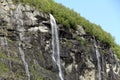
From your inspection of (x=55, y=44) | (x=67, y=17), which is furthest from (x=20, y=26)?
(x=67, y=17)

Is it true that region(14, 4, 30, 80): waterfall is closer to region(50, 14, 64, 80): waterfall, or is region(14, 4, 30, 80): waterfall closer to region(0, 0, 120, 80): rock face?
region(0, 0, 120, 80): rock face

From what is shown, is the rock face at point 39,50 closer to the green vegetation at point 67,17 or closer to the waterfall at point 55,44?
the waterfall at point 55,44

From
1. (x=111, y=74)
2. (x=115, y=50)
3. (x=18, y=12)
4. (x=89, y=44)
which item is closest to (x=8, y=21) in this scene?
(x=18, y=12)

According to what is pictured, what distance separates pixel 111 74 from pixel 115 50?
484 cm

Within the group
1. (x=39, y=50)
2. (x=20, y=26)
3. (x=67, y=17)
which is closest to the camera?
(x=20, y=26)

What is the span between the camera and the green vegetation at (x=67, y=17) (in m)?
36.3

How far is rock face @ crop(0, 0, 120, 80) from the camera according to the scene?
30.1 meters

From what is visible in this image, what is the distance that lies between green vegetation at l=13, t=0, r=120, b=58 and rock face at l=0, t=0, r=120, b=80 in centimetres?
58

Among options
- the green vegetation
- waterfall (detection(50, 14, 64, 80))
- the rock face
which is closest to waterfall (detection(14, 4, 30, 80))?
the rock face

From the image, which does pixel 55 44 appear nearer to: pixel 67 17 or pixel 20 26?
pixel 20 26

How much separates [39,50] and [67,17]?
6728mm

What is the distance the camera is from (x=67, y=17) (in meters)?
39.3

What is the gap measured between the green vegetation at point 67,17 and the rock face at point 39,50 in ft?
1.89

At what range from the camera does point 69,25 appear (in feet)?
125
